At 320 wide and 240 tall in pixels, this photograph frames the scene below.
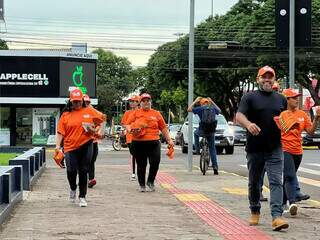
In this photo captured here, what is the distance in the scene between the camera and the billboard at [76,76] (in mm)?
36625

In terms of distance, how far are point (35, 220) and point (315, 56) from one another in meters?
38.4

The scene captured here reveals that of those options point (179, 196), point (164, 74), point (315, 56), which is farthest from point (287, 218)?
point (164, 74)

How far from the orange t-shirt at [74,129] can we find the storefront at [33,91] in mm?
26188

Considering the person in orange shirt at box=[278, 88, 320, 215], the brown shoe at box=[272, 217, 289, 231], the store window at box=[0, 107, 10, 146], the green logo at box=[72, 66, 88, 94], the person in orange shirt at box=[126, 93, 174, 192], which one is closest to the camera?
the brown shoe at box=[272, 217, 289, 231]

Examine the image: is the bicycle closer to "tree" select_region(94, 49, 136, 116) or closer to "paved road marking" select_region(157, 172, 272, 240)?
"paved road marking" select_region(157, 172, 272, 240)

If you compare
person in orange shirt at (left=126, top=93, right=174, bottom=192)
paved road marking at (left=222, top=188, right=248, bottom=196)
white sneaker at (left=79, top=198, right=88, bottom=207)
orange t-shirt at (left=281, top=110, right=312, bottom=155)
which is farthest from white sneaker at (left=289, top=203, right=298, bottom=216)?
person in orange shirt at (left=126, top=93, right=174, bottom=192)

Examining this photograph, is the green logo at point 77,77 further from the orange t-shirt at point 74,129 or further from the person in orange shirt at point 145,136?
the orange t-shirt at point 74,129

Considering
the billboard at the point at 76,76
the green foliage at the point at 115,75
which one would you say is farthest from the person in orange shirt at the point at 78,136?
the green foliage at the point at 115,75

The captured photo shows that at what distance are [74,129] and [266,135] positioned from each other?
319cm

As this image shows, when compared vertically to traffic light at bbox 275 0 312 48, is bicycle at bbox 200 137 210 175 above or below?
below

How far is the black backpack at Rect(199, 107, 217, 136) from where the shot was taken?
619 inches

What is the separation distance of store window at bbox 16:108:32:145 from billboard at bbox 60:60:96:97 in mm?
2252

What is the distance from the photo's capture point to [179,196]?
11.5 meters

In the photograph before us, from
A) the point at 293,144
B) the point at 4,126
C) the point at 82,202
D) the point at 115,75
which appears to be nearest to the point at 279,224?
the point at 293,144
